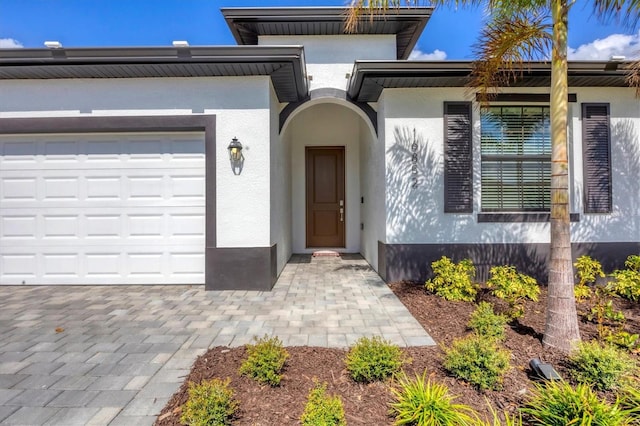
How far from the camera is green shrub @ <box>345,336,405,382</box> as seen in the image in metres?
2.33

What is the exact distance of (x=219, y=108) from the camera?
16.6 ft

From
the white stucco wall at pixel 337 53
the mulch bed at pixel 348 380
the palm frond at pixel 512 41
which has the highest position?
the white stucco wall at pixel 337 53

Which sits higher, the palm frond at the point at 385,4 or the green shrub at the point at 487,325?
the palm frond at the point at 385,4

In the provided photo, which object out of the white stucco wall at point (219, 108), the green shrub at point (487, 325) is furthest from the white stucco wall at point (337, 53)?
the green shrub at point (487, 325)

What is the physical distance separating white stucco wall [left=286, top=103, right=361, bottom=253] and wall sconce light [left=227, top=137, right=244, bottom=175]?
3.30m

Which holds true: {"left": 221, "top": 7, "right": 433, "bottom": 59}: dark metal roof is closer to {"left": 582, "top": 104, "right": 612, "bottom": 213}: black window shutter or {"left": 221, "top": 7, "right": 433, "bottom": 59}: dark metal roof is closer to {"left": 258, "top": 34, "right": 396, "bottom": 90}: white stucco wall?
{"left": 258, "top": 34, "right": 396, "bottom": 90}: white stucco wall

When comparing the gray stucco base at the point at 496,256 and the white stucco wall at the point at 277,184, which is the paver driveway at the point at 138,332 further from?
the white stucco wall at the point at 277,184

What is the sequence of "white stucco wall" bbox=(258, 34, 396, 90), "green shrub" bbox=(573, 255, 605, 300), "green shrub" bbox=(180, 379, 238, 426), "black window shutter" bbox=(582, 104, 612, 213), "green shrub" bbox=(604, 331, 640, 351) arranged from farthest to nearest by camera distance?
"white stucco wall" bbox=(258, 34, 396, 90) < "black window shutter" bbox=(582, 104, 612, 213) < "green shrub" bbox=(573, 255, 605, 300) < "green shrub" bbox=(604, 331, 640, 351) < "green shrub" bbox=(180, 379, 238, 426)

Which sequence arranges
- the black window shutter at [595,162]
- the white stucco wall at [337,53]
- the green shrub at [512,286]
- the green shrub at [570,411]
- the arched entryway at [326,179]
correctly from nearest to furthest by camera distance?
1. the green shrub at [570,411]
2. the green shrub at [512,286]
3. the black window shutter at [595,162]
4. the white stucco wall at [337,53]
5. the arched entryway at [326,179]

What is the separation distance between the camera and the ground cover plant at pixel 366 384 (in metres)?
2.01

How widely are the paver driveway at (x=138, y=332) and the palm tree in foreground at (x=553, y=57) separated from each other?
3.90 feet

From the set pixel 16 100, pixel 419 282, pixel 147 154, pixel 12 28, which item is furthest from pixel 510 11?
pixel 12 28

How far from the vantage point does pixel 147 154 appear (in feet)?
17.4

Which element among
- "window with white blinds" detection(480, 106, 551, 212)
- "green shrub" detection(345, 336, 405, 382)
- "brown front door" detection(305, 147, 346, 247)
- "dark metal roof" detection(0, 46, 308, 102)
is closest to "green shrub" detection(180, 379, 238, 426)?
"green shrub" detection(345, 336, 405, 382)
